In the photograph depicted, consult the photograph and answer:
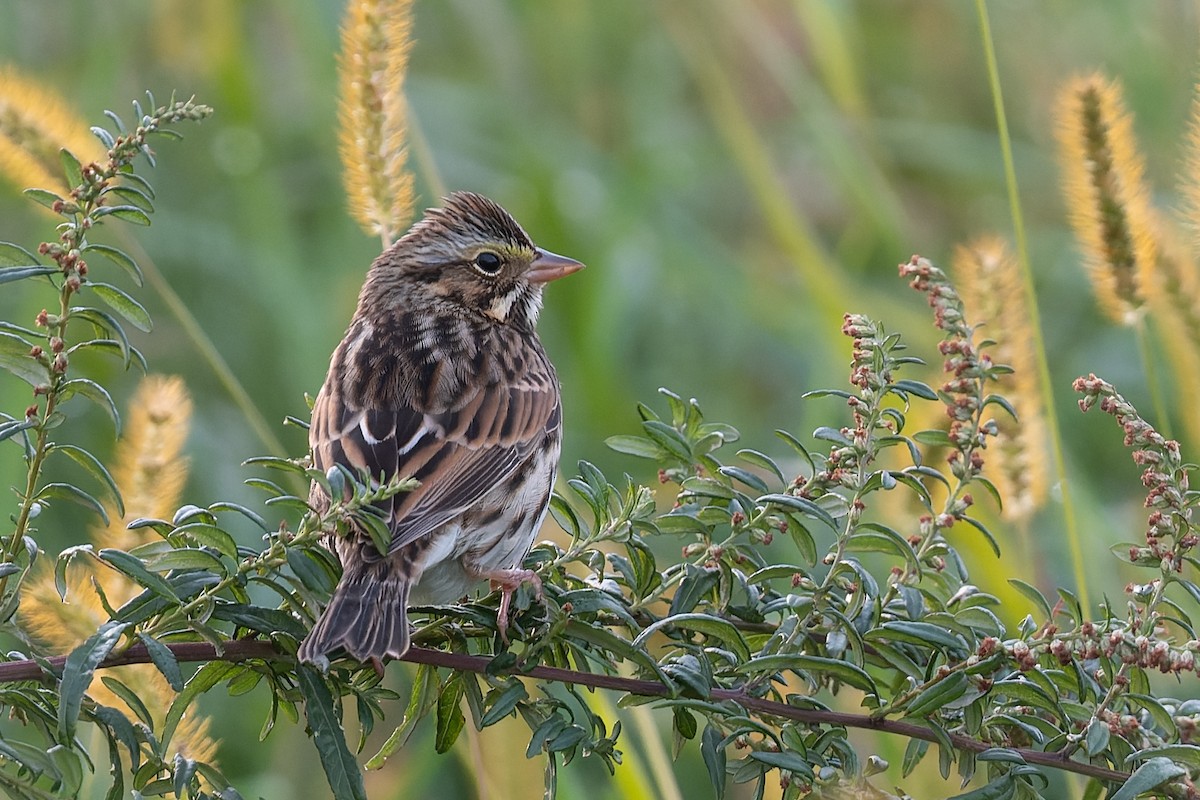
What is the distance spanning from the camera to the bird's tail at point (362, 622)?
1.94 m

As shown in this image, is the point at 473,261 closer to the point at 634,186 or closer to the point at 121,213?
the point at 121,213

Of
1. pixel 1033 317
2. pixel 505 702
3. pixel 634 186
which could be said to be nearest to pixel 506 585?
pixel 505 702

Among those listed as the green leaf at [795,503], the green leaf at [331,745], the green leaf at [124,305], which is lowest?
the green leaf at [331,745]

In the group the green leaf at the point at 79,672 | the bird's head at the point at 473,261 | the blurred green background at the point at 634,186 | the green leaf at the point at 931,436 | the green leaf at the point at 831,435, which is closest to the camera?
the green leaf at the point at 79,672

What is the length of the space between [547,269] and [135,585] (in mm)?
1516

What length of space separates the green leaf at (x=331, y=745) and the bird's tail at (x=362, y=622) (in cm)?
5

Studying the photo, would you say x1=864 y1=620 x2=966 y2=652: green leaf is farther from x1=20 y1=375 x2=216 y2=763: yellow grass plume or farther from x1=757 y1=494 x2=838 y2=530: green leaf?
x1=20 y1=375 x2=216 y2=763: yellow grass plume

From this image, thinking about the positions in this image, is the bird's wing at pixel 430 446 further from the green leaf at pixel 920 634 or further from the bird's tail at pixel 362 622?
the green leaf at pixel 920 634

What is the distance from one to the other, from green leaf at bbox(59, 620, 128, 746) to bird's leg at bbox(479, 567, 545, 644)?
558mm

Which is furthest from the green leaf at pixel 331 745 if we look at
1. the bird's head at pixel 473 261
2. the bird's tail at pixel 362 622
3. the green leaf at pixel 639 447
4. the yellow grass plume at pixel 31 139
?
the bird's head at pixel 473 261

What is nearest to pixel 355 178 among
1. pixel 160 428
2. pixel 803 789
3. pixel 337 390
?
pixel 337 390

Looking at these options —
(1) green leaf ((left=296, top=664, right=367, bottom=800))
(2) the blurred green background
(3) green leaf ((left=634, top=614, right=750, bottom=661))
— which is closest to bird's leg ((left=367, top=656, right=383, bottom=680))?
(1) green leaf ((left=296, top=664, right=367, bottom=800))

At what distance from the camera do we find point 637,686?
1.93 m

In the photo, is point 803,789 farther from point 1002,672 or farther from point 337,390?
point 337,390
